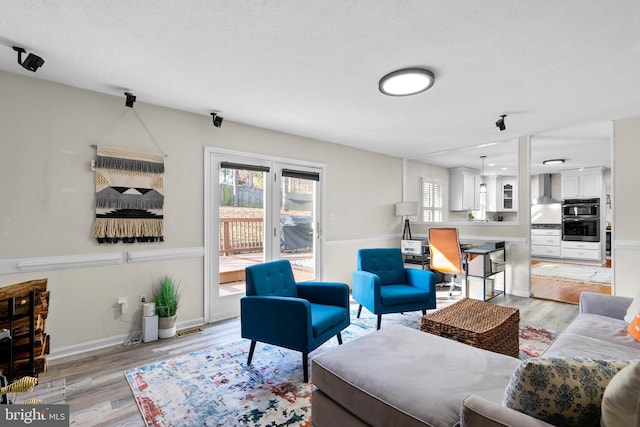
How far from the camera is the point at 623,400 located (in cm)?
83

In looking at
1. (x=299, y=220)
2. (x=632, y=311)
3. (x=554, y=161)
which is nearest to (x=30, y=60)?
(x=299, y=220)

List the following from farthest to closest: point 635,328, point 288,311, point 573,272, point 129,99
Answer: point 573,272
point 129,99
point 288,311
point 635,328

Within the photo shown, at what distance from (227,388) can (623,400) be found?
2.17 meters

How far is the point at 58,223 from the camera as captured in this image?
270 cm

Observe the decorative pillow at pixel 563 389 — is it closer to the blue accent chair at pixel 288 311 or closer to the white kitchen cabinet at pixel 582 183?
the blue accent chair at pixel 288 311

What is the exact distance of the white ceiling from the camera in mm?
1780

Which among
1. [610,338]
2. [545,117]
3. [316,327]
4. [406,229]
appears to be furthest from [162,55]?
[406,229]

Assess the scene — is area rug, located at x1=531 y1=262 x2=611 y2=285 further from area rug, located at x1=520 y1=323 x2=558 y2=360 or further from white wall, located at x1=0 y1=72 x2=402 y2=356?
white wall, located at x1=0 y1=72 x2=402 y2=356

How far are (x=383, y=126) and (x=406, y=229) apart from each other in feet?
8.63

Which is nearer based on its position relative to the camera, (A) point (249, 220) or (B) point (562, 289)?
(A) point (249, 220)

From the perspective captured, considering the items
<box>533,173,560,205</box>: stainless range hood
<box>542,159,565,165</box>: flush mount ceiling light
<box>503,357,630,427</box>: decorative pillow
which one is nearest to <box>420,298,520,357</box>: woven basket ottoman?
<box>503,357,630,427</box>: decorative pillow

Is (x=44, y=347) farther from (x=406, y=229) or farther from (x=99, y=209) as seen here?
(x=406, y=229)

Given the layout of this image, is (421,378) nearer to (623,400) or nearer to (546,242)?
(623,400)

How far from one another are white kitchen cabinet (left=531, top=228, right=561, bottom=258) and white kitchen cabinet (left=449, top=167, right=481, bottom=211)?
2102 millimetres
